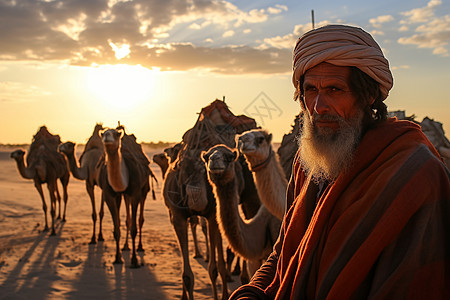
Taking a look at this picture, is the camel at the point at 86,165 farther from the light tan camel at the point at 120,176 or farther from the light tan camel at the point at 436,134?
the light tan camel at the point at 436,134

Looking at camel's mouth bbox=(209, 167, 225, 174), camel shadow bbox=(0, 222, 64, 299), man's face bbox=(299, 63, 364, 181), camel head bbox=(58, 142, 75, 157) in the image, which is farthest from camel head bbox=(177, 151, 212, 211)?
camel head bbox=(58, 142, 75, 157)

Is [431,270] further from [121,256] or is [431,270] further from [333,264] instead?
[121,256]

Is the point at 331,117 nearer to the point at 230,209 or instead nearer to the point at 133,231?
the point at 230,209

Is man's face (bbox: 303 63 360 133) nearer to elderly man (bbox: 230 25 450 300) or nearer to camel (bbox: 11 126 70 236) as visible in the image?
elderly man (bbox: 230 25 450 300)

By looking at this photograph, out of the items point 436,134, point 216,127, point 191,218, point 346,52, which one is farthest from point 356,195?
point 436,134

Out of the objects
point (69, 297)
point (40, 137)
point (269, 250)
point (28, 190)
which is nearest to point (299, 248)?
point (269, 250)

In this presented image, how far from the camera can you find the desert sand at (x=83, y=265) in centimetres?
693

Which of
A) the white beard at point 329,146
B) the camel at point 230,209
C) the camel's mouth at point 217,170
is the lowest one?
the camel at point 230,209

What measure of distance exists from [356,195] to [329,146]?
36cm

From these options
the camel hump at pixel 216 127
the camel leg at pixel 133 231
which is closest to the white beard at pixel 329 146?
the camel hump at pixel 216 127

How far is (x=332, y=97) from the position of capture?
1.95 meters

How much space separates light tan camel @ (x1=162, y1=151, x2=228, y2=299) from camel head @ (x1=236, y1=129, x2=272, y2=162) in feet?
4.11

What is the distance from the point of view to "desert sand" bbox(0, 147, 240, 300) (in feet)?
22.7

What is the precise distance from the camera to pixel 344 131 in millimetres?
1914
